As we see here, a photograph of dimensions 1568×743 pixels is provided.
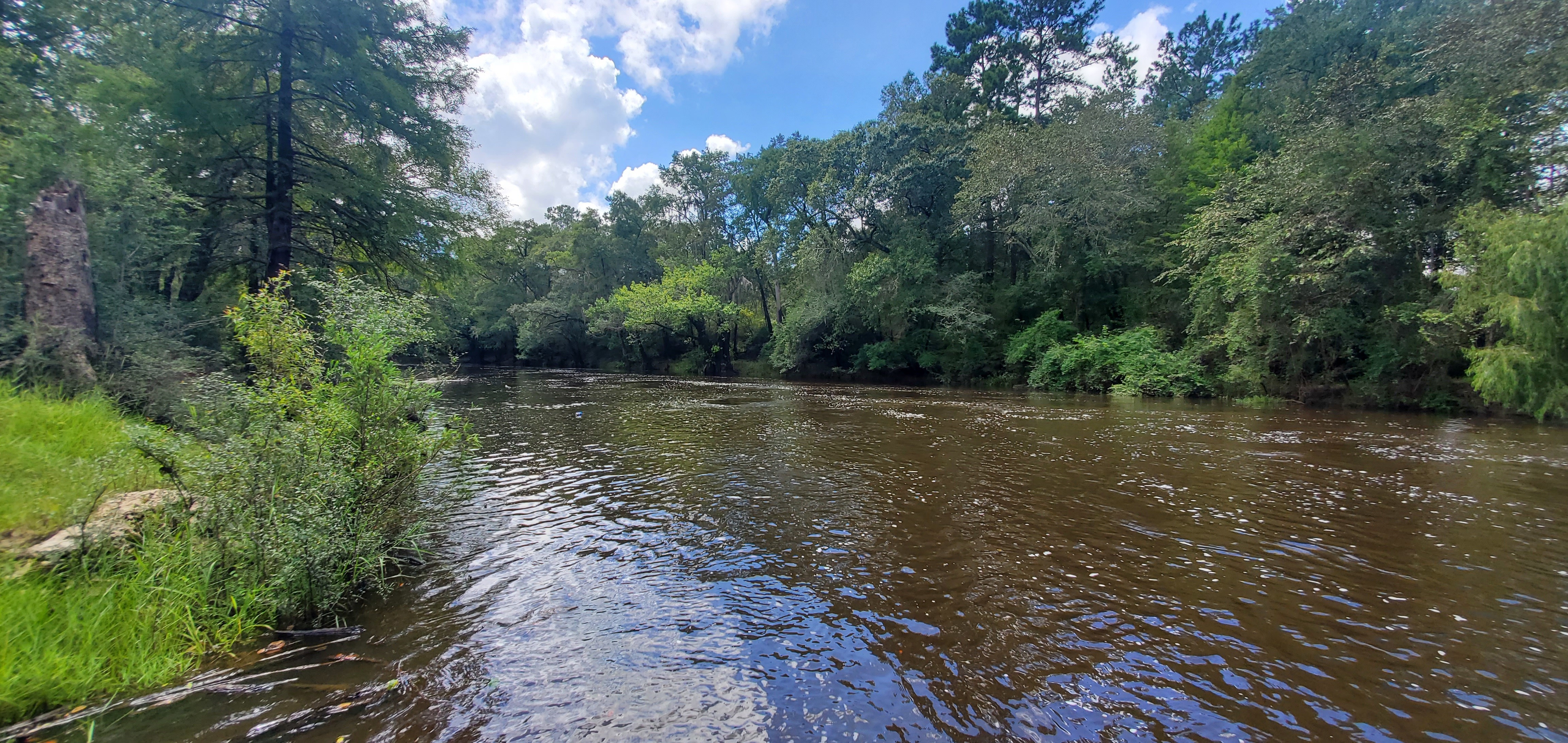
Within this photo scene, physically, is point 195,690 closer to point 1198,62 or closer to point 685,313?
point 685,313

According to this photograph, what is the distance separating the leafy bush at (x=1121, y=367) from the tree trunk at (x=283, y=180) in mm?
29863

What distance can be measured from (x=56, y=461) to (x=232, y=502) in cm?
259

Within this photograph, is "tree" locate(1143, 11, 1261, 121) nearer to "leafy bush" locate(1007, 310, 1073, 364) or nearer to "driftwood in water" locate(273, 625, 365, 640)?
"leafy bush" locate(1007, 310, 1073, 364)

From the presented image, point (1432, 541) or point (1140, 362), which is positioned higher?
point (1140, 362)

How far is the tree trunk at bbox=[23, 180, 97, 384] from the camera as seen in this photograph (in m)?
7.99

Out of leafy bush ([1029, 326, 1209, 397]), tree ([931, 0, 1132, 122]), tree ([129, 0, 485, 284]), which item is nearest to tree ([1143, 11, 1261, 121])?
tree ([931, 0, 1132, 122])

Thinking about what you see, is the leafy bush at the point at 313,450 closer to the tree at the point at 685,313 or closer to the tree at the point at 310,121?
the tree at the point at 310,121

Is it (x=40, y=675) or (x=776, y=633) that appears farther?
(x=776, y=633)

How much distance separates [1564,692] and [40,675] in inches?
355

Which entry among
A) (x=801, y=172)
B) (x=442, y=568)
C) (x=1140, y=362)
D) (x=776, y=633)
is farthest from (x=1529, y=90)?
(x=801, y=172)

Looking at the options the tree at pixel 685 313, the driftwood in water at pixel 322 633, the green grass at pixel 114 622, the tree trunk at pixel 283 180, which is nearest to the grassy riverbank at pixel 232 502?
the green grass at pixel 114 622

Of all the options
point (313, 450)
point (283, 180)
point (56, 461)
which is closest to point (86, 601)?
point (313, 450)

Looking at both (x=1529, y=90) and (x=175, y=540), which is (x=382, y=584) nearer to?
(x=175, y=540)

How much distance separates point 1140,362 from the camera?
25.4 meters
